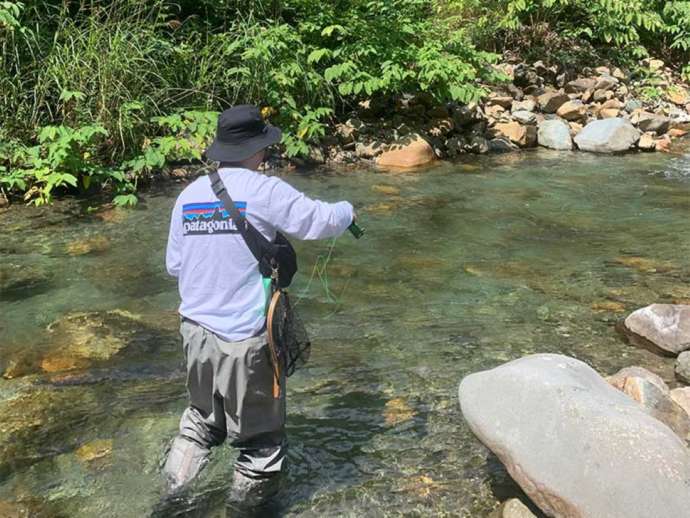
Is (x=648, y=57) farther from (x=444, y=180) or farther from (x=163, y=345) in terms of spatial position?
(x=163, y=345)

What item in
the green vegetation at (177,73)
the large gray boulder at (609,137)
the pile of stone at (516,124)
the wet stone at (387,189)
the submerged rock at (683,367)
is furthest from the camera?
the large gray boulder at (609,137)

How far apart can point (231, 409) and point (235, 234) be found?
699 millimetres

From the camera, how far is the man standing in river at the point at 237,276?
2.78 m

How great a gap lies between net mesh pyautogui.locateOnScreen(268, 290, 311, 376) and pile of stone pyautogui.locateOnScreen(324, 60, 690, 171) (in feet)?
23.4

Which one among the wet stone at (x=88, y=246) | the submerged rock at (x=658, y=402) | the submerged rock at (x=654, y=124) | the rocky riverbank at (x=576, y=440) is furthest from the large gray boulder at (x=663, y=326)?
the submerged rock at (x=654, y=124)

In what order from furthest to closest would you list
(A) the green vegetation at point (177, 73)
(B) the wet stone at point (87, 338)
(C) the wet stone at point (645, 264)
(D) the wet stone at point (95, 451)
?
1. (A) the green vegetation at point (177, 73)
2. (C) the wet stone at point (645, 264)
3. (B) the wet stone at point (87, 338)
4. (D) the wet stone at point (95, 451)

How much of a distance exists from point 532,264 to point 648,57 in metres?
10.6

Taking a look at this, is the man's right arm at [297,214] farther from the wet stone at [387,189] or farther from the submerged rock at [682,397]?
the wet stone at [387,189]

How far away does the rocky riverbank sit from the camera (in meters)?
2.81

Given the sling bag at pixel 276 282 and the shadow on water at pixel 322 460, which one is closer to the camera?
the sling bag at pixel 276 282

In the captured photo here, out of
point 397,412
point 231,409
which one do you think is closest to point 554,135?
point 397,412

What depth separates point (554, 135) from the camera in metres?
11.2

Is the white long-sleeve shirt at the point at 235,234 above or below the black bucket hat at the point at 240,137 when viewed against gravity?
below

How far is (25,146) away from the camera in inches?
313
